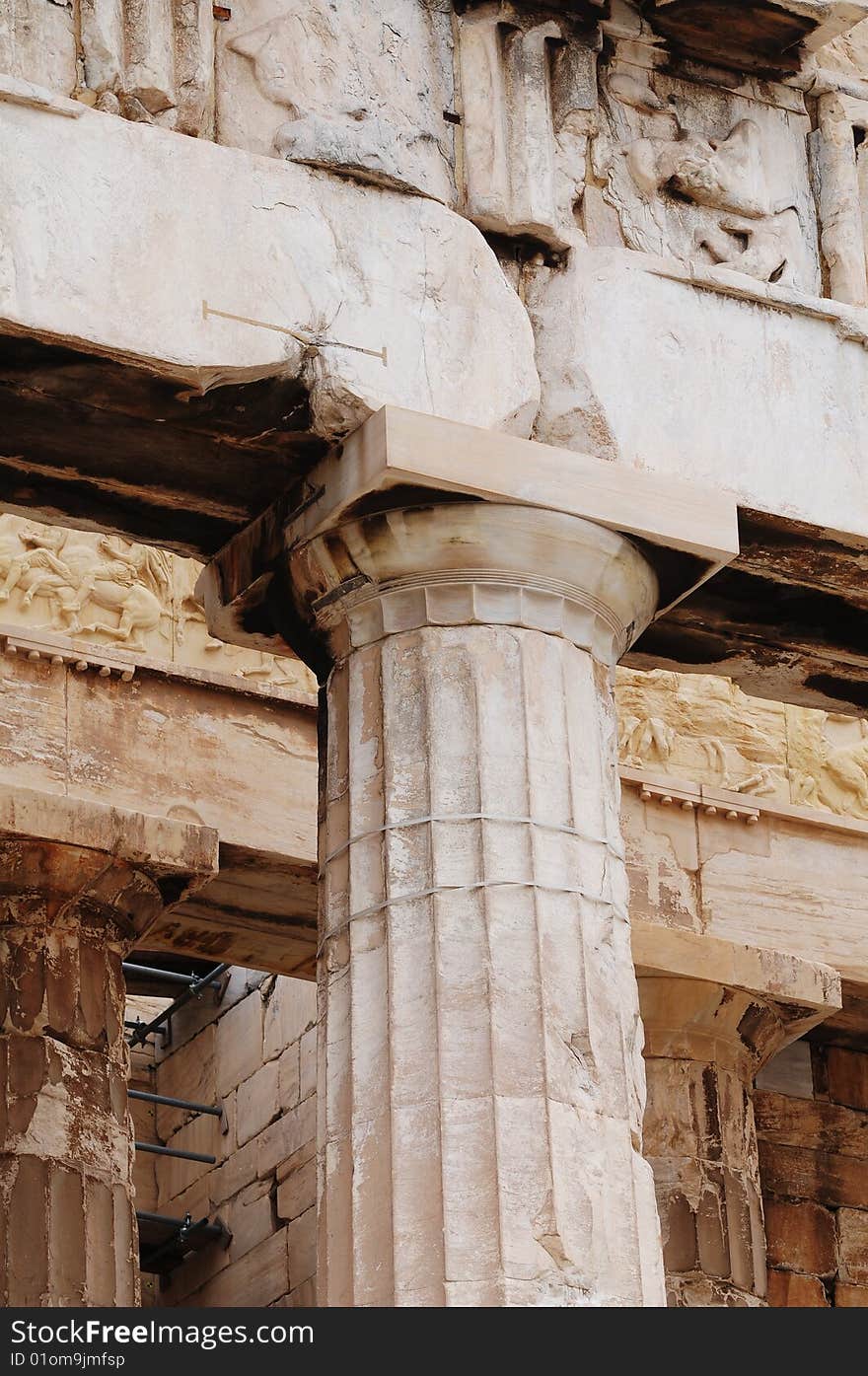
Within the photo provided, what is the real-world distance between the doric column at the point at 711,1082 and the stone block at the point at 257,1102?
2658mm

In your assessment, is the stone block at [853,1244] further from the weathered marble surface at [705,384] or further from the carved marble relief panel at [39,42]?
the carved marble relief panel at [39,42]

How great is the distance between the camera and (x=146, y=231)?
8773 mm

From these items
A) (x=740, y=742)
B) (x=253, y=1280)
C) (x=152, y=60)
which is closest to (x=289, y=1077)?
(x=253, y=1280)

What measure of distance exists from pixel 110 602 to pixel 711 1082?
3.82 metres

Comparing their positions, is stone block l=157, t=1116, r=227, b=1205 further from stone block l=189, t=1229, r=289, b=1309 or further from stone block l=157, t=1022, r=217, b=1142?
stone block l=189, t=1229, r=289, b=1309

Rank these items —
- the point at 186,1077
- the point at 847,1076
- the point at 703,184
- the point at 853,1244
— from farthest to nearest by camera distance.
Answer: the point at 186,1077, the point at 847,1076, the point at 853,1244, the point at 703,184

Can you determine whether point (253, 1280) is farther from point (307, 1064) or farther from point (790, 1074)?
point (790, 1074)

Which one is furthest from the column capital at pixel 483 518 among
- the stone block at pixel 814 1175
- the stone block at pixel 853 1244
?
the stone block at pixel 853 1244

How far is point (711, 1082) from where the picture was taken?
45.7ft

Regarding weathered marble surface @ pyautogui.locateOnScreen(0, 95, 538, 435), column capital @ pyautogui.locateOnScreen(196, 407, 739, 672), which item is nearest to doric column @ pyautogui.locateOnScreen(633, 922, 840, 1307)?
column capital @ pyautogui.locateOnScreen(196, 407, 739, 672)

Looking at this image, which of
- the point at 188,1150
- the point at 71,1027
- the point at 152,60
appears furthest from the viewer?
the point at 188,1150

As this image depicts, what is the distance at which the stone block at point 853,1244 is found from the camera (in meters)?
15.4

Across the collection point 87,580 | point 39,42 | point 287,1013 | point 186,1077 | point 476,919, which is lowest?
point 476,919
